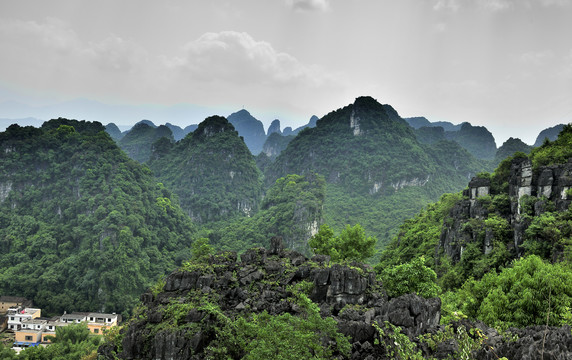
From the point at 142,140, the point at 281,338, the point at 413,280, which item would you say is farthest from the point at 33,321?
the point at 142,140

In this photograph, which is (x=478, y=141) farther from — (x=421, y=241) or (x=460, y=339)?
(x=460, y=339)

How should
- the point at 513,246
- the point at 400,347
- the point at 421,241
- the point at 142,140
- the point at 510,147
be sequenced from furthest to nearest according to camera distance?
the point at 142,140, the point at 510,147, the point at 421,241, the point at 513,246, the point at 400,347

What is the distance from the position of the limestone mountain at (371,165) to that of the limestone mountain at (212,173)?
15.1 m

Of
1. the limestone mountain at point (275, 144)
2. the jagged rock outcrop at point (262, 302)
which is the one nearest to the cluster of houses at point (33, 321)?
the jagged rock outcrop at point (262, 302)

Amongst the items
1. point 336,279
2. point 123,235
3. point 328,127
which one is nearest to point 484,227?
point 336,279

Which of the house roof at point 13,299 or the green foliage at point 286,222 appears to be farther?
the green foliage at point 286,222

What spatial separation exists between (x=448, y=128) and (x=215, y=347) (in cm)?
19258

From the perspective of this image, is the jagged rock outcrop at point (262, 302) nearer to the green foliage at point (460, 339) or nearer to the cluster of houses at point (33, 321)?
the green foliage at point (460, 339)

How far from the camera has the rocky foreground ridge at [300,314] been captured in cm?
686

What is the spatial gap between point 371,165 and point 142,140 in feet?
249

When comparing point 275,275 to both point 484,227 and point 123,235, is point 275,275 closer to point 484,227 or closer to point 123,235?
point 484,227

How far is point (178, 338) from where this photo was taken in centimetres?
961

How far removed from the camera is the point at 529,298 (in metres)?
9.28

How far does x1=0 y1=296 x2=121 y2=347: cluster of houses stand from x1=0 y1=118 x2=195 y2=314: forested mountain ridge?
1.93 metres
